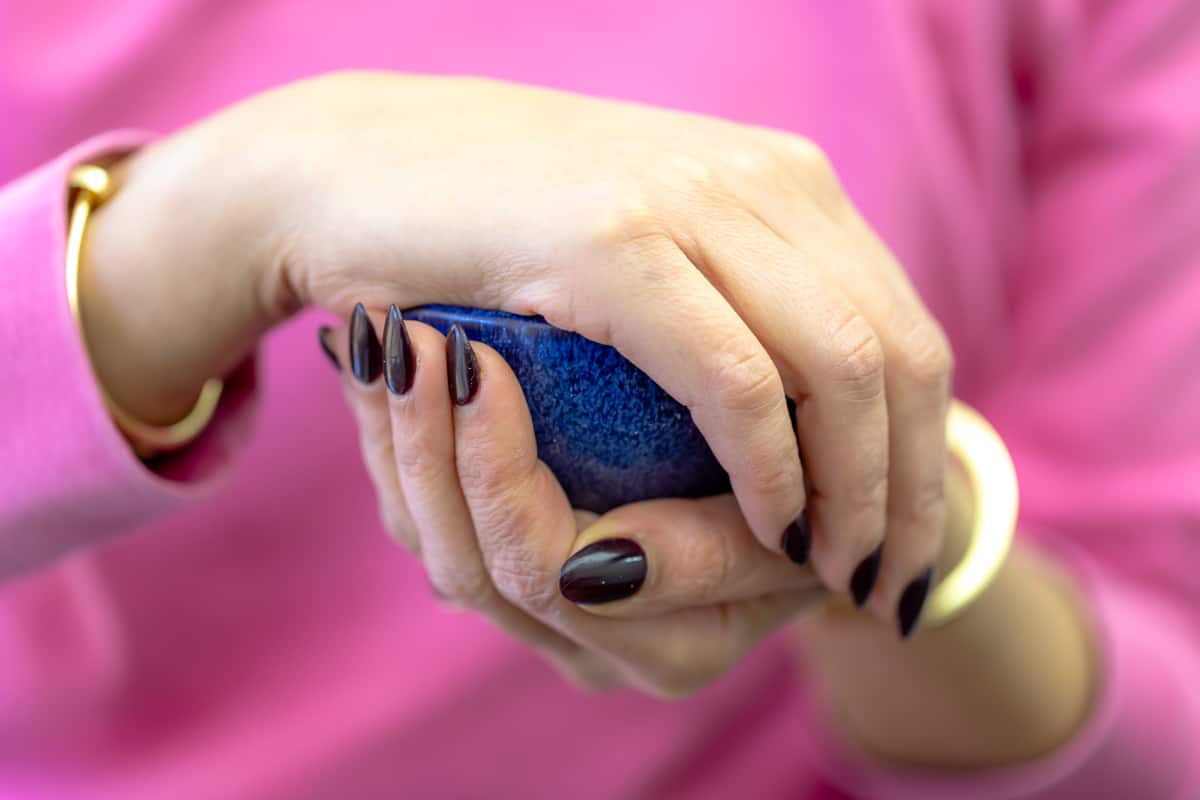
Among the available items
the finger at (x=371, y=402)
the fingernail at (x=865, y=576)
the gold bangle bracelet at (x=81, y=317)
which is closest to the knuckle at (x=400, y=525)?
the finger at (x=371, y=402)

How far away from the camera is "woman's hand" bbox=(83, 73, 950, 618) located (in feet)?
1.21

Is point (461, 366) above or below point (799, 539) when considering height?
above

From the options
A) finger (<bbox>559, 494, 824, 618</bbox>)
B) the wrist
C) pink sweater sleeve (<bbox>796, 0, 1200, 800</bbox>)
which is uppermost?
the wrist

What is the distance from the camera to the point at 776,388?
0.37 meters

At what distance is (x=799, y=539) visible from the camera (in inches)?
17.3

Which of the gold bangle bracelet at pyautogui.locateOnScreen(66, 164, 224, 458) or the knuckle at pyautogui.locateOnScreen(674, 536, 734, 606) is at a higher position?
the gold bangle bracelet at pyautogui.locateOnScreen(66, 164, 224, 458)

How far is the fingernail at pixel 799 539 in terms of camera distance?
1.41 ft

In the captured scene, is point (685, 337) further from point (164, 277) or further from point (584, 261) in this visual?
point (164, 277)

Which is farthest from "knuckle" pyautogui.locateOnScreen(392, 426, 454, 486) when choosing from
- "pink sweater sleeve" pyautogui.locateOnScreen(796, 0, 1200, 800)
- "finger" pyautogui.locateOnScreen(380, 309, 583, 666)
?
"pink sweater sleeve" pyautogui.locateOnScreen(796, 0, 1200, 800)

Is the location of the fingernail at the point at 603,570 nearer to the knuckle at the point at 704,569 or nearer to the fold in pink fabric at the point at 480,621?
the knuckle at the point at 704,569

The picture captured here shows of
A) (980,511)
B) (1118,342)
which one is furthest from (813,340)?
(1118,342)

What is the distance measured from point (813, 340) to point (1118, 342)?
56 centimetres

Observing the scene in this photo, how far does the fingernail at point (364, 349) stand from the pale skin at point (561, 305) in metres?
0.01

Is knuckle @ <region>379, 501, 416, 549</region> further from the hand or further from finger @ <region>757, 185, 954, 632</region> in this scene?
finger @ <region>757, 185, 954, 632</region>
